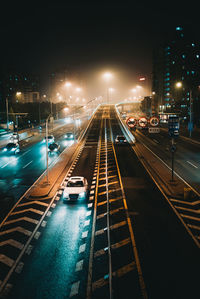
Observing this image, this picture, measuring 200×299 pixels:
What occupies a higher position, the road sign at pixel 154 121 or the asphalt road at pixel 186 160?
the road sign at pixel 154 121

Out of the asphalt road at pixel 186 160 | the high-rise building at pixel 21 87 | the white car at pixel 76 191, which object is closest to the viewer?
the white car at pixel 76 191

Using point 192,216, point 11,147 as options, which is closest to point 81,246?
point 192,216

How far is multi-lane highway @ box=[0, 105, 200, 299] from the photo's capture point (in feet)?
33.4

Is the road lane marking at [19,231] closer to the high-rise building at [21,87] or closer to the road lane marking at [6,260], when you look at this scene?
the road lane marking at [6,260]

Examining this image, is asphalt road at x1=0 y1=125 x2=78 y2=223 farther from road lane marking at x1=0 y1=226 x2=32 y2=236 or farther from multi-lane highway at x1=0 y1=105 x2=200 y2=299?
road lane marking at x1=0 y1=226 x2=32 y2=236

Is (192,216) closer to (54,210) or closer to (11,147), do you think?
(54,210)

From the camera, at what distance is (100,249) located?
1319 cm

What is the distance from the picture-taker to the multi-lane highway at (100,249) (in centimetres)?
1019

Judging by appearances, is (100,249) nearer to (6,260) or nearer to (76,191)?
(6,260)

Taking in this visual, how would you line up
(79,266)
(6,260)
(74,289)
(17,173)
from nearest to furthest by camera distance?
(74,289)
(79,266)
(6,260)
(17,173)

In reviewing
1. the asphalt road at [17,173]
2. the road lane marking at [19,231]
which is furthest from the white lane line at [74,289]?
the asphalt road at [17,173]

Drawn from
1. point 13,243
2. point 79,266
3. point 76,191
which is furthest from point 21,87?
point 79,266

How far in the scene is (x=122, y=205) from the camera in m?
19.6

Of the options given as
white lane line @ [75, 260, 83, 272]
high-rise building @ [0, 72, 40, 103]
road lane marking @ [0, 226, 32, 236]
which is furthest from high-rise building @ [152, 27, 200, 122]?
white lane line @ [75, 260, 83, 272]
